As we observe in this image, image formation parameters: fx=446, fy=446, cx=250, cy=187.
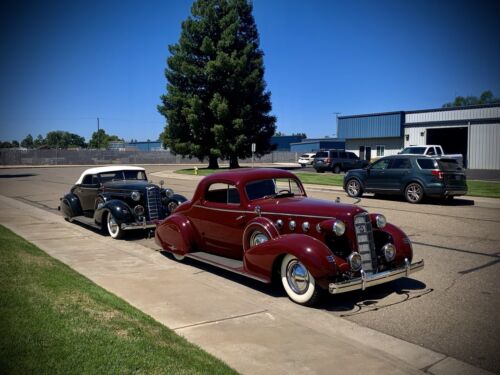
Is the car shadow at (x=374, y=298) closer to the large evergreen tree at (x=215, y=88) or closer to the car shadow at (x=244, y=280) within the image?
the car shadow at (x=244, y=280)

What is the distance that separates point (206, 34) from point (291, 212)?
38.5 metres

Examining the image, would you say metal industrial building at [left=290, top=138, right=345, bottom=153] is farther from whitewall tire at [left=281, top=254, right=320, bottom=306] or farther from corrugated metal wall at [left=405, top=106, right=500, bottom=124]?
whitewall tire at [left=281, top=254, right=320, bottom=306]

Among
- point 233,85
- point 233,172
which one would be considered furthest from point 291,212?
point 233,85

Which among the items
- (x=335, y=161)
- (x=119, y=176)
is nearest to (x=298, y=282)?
(x=119, y=176)

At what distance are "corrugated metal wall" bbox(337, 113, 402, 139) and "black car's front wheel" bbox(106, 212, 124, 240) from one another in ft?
128

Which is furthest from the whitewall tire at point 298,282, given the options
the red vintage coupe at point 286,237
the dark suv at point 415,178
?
the dark suv at point 415,178

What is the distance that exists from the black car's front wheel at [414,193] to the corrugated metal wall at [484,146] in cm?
2640

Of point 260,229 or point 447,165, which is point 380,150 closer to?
point 447,165

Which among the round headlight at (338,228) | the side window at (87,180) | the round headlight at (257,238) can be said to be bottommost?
the round headlight at (257,238)

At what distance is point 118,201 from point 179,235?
10.4ft

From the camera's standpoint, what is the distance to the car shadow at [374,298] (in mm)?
5621

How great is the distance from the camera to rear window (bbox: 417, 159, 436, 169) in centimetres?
1568

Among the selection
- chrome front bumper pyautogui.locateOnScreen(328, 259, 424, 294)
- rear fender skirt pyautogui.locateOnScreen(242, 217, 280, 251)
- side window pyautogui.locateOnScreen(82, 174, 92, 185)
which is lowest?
chrome front bumper pyautogui.locateOnScreen(328, 259, 424, 294)

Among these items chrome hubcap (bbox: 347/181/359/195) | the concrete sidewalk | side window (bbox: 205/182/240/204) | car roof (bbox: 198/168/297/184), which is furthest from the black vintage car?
chrome hubcap (bbox: 347/181/359/195)
